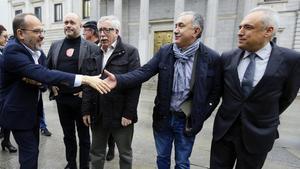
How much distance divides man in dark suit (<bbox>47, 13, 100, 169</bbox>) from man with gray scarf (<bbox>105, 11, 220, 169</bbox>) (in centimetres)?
92

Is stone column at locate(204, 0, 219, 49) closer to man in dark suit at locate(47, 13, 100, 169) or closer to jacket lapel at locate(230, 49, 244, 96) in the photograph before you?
man in dark suit at locate(47, 13, 100, 169)

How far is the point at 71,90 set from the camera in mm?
3402

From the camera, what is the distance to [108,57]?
9.82 feet

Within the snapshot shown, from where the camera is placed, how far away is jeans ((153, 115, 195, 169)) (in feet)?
9.25

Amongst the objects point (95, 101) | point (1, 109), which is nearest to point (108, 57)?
point (95, 101)

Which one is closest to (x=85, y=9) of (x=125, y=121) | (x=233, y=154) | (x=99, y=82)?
(x=125, y=121)

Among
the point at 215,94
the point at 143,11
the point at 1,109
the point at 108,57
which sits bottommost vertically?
the point at 1,109

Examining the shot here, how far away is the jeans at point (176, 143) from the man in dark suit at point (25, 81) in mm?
932

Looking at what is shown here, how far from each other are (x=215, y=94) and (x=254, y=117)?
1.73 feet

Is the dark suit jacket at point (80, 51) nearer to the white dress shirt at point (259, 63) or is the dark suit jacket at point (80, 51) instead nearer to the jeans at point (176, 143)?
the jeans at point (176, 143)

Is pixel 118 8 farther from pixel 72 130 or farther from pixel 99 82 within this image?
pixel 99 82

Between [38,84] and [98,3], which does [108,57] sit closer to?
[38,84]

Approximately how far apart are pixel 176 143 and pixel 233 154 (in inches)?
27.1

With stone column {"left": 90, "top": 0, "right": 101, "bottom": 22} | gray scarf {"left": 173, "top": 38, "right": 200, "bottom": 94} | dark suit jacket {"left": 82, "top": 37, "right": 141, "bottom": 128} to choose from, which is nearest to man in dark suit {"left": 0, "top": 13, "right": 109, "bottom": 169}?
dark suit jacket {"left": 82, "top": 37, "right": 141, "bottom": 128}
